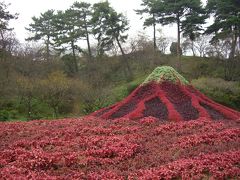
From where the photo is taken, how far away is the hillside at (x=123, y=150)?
26.1 feet

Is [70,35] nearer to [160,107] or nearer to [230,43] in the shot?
[230,43]

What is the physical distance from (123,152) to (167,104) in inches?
307

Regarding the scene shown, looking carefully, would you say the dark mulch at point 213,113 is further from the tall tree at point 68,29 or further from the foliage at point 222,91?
the tall tree at point 68,29

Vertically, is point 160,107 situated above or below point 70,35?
below

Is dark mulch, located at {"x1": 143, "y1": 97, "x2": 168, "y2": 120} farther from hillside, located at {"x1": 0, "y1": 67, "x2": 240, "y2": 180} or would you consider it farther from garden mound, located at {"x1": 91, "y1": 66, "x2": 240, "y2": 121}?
hillside, located at {"x1": 0, "y1": 67, "x2": 240, "y2": 180}

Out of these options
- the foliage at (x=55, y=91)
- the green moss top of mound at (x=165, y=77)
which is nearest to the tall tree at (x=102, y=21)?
the foliage at (x=55, y=91)

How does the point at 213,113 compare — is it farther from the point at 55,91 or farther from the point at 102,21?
the point at 102,21

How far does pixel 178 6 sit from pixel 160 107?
24.9 meters

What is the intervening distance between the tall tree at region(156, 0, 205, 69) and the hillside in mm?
25873

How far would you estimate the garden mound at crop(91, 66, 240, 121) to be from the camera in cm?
1636

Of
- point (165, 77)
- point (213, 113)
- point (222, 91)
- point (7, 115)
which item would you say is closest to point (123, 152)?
point (213, 113)

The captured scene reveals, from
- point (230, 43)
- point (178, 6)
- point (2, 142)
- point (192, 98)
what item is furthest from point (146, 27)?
point (2, 142)

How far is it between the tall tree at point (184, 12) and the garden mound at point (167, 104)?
21.2 m

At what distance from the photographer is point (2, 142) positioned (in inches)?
484
